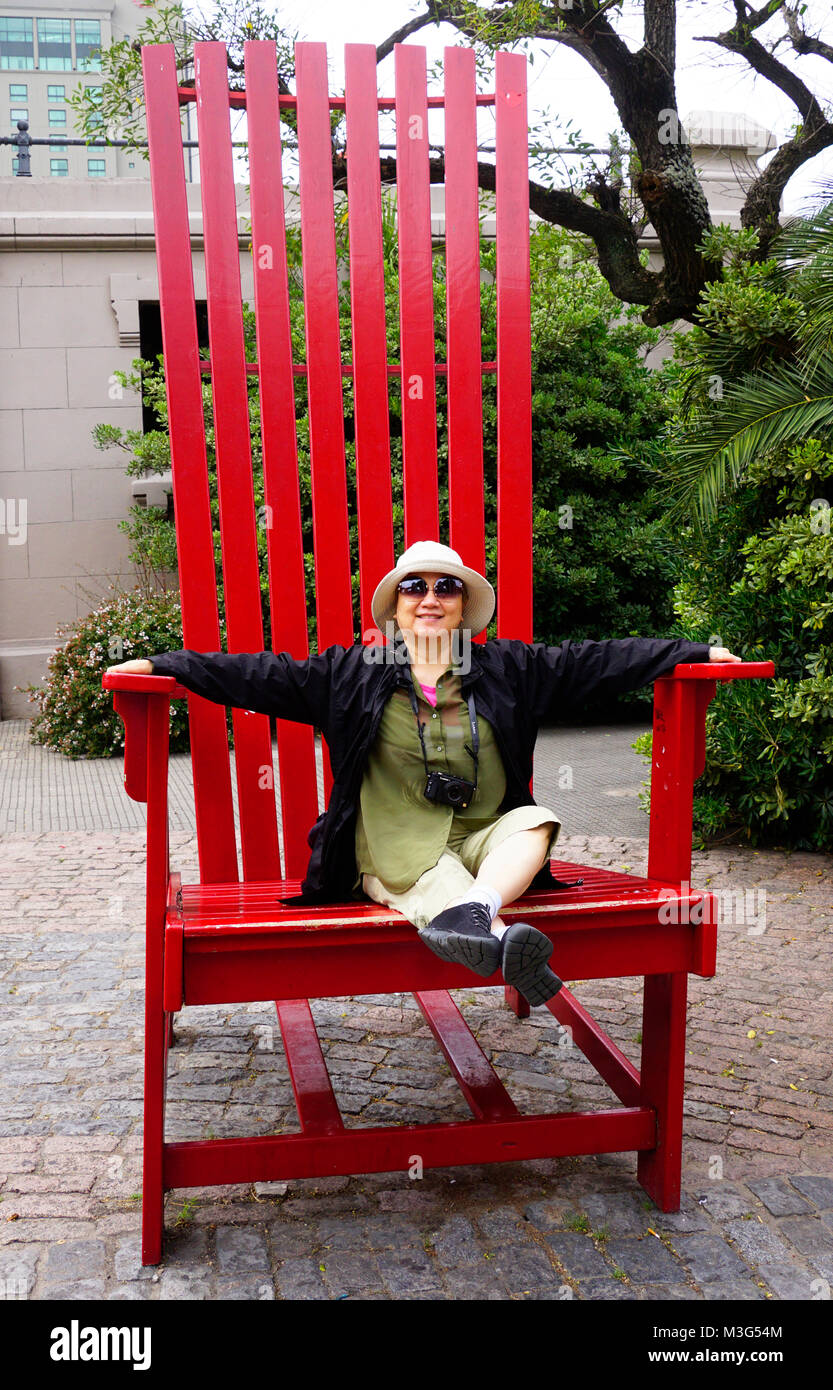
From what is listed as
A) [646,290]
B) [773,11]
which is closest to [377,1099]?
[646,290]

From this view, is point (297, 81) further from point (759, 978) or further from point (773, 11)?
point (773, 11)

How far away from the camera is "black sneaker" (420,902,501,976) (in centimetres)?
235

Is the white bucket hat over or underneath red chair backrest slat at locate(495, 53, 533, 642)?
underneath

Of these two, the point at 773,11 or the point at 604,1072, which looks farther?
the point at 773,11

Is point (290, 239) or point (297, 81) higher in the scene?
point (290, 239)

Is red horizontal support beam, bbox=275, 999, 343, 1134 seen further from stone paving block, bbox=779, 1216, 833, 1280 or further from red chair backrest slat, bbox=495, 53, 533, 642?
red chair backrest slat, bbox=495, 53, 533, 642

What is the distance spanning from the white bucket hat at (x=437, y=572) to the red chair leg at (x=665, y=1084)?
112 centimetres

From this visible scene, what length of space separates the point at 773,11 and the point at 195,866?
265 inches

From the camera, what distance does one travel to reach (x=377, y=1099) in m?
3.36

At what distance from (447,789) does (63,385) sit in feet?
30.8

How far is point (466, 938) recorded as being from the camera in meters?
2.34

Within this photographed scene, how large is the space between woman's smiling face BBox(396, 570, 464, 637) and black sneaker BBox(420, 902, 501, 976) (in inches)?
34.1

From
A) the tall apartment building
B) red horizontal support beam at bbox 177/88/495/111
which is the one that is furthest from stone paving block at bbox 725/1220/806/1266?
the tall apartment building

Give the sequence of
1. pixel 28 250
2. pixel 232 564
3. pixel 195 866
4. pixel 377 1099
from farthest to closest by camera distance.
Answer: pixel 28 250, pixel 195 866, pixel 232 564, pixel 377 1099
